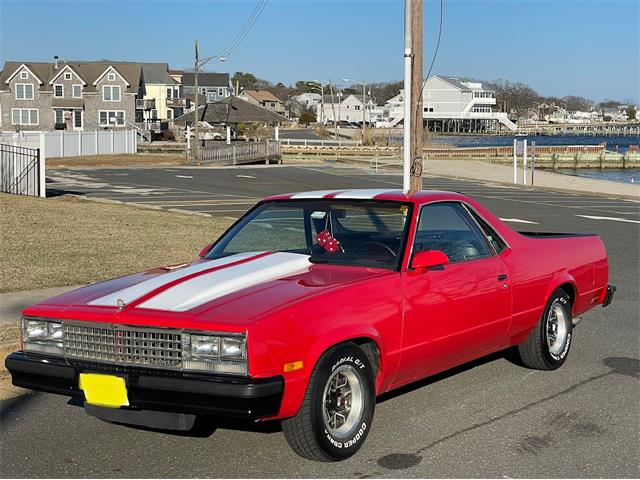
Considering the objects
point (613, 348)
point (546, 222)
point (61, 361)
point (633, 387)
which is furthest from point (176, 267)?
point (546, 222)

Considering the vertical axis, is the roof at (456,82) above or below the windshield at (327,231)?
above

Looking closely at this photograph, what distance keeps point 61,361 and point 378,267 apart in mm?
2073

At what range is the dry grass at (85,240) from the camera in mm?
11547

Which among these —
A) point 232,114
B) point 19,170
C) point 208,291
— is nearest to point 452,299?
point 208,291

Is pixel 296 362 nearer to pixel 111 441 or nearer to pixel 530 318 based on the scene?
pixel 111 441

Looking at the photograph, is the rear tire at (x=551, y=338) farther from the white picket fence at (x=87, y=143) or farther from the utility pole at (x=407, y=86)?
the white picket fence at (x=87, y=143)

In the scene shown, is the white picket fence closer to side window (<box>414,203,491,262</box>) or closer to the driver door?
side window (<box>414,203,491,262</box>)

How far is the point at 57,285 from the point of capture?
35.0 ft

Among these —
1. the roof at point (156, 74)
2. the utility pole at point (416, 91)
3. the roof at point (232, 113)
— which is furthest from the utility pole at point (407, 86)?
the roof at point (156, 74)

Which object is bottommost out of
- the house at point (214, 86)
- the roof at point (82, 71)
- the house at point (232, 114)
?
the house at point (232, 114)

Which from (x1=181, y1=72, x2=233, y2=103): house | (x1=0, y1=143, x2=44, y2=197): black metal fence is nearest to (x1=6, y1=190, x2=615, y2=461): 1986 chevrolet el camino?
(x1=0, y1=143, x2=44, y2=197): black metal fence

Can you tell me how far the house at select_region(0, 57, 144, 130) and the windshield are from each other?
82.6 metres

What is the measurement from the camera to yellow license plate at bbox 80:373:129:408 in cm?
509

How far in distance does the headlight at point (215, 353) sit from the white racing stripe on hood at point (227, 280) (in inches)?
10.3
